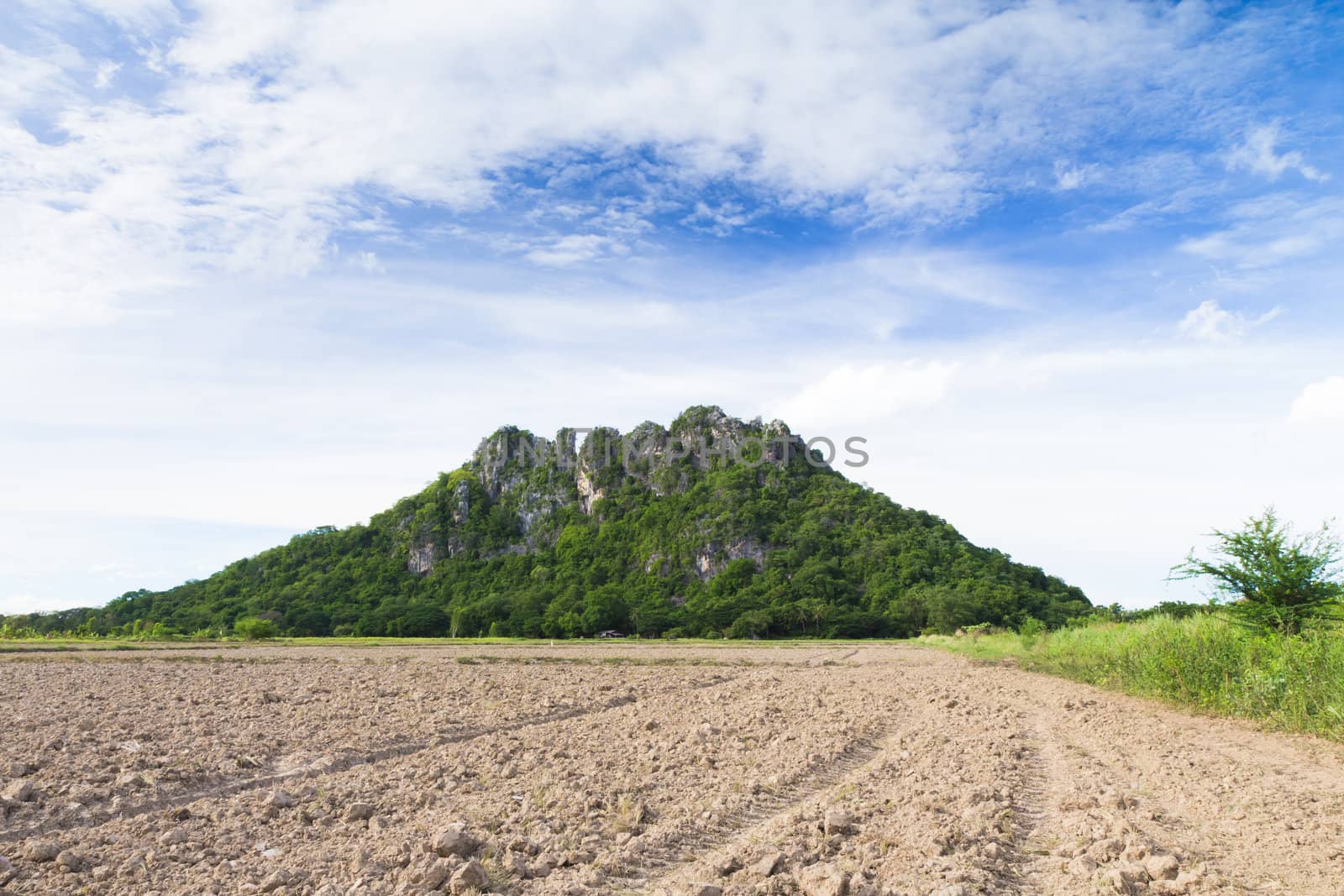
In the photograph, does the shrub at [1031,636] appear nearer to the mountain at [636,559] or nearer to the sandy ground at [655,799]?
the sandy ground at [655,799]

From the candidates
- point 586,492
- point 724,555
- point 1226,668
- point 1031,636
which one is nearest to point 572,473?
point 586,492

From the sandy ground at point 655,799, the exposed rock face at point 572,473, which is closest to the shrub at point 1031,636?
the sandy ground at point 655,799

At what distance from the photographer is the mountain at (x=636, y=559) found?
70188 mm

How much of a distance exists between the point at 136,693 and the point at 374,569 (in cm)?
8545

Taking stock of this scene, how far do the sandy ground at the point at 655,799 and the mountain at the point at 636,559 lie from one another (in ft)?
174

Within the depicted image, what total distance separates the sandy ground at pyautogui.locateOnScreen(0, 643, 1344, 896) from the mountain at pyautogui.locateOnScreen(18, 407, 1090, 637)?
174 ft

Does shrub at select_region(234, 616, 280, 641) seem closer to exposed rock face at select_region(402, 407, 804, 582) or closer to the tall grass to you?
exposed rock face at select_region(402, 407, 804, 582)

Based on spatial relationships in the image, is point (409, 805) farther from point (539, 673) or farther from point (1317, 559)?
point (539, 673)

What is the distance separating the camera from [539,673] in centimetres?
2489

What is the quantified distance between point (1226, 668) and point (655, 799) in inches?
453

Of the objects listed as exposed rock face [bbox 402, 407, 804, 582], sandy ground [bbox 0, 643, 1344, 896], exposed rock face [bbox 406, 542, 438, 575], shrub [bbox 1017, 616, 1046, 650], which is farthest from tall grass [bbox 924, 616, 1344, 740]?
exposed rock face [bbox 406, 542, 438, 575]

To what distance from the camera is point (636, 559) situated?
92.0m

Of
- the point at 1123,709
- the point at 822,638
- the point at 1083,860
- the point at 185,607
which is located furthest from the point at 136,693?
the point at 185,607

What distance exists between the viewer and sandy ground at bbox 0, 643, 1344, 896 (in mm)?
5367
